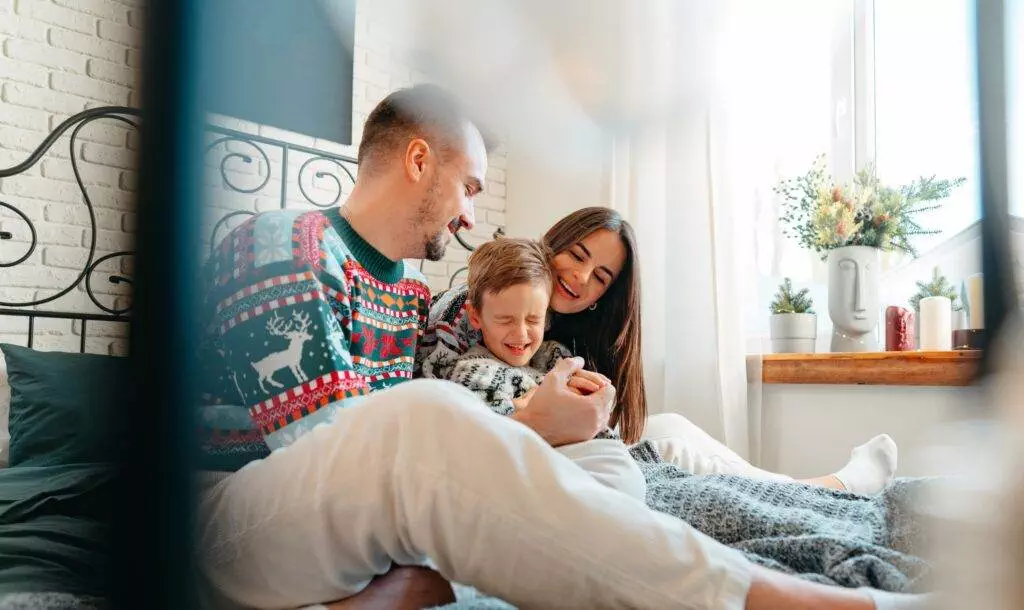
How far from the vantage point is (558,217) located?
44cm

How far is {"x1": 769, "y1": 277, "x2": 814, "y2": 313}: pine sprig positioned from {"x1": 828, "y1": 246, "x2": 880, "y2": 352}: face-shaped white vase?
0.05m

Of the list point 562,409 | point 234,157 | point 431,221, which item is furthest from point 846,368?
point 234,157

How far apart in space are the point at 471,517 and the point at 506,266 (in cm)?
38

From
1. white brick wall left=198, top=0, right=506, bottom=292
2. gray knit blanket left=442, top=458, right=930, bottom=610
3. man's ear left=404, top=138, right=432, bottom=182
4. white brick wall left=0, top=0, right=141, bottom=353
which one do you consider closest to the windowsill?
gray knit blanket left=442, top=458, right=930, bottom=610

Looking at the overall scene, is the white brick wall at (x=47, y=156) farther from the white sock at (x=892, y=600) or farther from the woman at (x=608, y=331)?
the white sock at (x=892, y=600)

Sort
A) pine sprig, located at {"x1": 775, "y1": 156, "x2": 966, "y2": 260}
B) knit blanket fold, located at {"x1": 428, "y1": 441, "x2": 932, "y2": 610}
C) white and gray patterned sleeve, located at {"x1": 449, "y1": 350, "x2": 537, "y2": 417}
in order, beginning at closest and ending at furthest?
knit blanket fold, located at {"x1": 428, "y1": 441, "x2": 932, "y2": 610} < white and gray patterned sleeve, located at {"x1": 449, "y1": 350, "x2": 537, "y2": 417} < pine sprig, located at {"x1": 775, "y1": 156, "x2": 966, "y2": 260}

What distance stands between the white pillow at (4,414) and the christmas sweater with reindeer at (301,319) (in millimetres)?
803

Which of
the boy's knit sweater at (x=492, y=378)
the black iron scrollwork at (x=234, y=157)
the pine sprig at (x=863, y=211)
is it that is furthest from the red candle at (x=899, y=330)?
the black iron scrollwork at (x=234, y=157)

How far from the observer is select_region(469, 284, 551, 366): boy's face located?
763 mm

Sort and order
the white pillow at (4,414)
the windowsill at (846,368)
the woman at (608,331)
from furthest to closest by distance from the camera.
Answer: the white pillow at (4,414)
the windowsill at (846,368)
the woman at (608,331)

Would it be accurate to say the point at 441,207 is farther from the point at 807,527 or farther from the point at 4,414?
the point at 4,414

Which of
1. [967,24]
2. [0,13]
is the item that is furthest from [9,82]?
[967,24]

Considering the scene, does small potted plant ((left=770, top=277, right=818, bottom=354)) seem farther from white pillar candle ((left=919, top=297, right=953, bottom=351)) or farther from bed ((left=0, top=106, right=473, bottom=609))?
bed ((left=0, top=106, right=473, bottom=609))

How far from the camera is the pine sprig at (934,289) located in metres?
1.23
